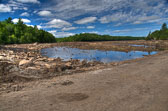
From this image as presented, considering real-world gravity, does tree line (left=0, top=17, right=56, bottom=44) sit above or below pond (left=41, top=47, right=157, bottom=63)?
above

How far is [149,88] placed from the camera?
310 inches

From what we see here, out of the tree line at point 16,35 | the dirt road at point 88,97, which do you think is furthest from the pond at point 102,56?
the tree line at point 16,35

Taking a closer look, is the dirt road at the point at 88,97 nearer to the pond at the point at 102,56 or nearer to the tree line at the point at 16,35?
the pond at the point at 102,56

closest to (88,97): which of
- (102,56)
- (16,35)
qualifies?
(102,56)

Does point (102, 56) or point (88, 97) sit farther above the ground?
point (102, 56)

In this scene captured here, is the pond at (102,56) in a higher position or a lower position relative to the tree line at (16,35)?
lower

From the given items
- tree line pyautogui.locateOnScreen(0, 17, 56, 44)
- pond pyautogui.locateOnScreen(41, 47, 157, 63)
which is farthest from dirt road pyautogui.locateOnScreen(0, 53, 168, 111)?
tree line pyautogui.locateOnScreen(0, 17, 56, 44)

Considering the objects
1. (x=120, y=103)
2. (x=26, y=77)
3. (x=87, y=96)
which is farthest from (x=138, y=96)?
(x=26, y=77)

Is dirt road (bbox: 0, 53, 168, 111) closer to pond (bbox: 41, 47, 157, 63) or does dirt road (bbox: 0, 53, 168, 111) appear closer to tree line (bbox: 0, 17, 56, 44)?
pond (bbox: 41, 47, 157, 63)

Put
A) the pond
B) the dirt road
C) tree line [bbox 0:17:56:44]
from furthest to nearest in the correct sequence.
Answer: tree line [bbox 0:17:56:44], the pond, the dirt road

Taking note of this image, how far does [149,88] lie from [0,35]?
8296 centimetres

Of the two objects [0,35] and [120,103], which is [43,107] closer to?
[120,103]

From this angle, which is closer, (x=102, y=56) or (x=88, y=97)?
(x=88, y=97)

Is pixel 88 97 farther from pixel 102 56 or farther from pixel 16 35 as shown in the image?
pixel 16 35
